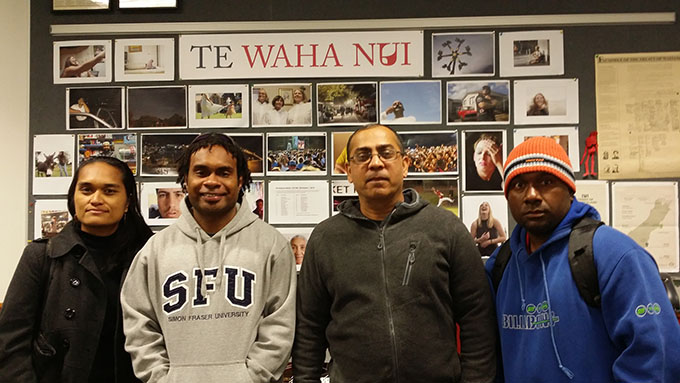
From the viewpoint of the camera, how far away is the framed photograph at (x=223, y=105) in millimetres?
2625

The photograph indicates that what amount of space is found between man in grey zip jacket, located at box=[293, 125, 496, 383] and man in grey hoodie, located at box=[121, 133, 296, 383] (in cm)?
12

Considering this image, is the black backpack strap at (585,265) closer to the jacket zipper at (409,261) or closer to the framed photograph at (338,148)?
the jacket zipper at (409,261)

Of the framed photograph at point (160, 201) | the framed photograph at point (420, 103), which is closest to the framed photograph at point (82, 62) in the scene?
the framed photograph at point (160, 201)

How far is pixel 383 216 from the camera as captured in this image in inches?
69.0

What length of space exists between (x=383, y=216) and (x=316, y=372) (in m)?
0.63

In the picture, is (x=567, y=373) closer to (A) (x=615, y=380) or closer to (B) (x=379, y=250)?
(A) (x=615, y=380)

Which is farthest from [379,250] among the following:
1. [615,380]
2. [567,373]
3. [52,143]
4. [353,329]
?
[52,143]

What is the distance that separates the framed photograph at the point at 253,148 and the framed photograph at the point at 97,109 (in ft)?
2.25

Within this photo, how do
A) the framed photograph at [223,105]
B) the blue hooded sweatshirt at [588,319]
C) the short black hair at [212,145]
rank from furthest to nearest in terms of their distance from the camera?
1. the framed photograph at [223,105]
2. the short black hair at [212,145]
3. the blue hooded sweatshirt at [588,319]

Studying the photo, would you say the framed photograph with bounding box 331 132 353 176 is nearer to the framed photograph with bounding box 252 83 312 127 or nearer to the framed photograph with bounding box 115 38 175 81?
the framed photograph with bounding box 252 83 312 127

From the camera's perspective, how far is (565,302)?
146 cm

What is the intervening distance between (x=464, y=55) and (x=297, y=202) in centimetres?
124

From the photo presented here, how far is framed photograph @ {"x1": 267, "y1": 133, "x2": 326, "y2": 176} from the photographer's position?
2.61m

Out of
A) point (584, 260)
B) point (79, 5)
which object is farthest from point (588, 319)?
point (79, 5)
